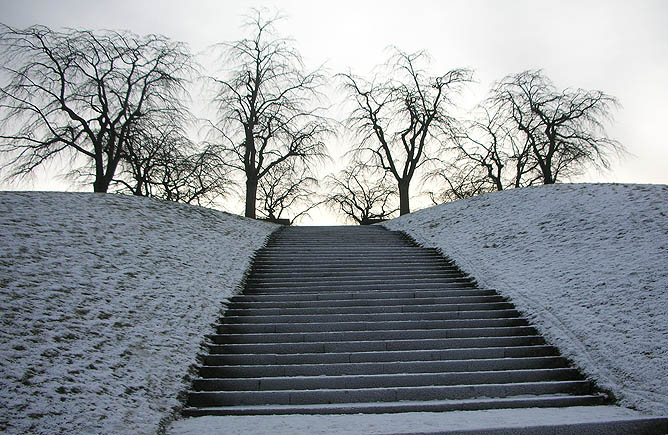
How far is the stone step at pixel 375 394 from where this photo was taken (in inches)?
220

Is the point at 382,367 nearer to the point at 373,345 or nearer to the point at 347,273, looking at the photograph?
the point at 373,345

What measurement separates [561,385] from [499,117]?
21653 mm

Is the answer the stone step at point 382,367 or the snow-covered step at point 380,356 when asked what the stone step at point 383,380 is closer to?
the stone step at point 382,367

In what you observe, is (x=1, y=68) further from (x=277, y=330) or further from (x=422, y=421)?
(x=422, y=421)

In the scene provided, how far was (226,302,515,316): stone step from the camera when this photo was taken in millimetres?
8133

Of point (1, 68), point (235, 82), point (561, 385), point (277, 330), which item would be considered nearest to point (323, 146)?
point (235, 82)

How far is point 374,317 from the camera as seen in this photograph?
793cm

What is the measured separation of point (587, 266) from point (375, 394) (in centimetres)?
540

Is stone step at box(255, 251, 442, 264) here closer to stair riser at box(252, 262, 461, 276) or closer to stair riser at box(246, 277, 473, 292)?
stair riser at box(252, 262, 461, 276)

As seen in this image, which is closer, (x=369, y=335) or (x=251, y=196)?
(x=369, y=335)

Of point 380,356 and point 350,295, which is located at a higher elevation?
point 350,295

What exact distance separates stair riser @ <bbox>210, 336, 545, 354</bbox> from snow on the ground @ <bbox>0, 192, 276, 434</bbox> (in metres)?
0.79

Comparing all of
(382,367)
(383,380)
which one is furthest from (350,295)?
(383,380)

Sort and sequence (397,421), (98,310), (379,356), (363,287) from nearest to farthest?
(397,421) → (98,310) → (379,356) → (363,287)
